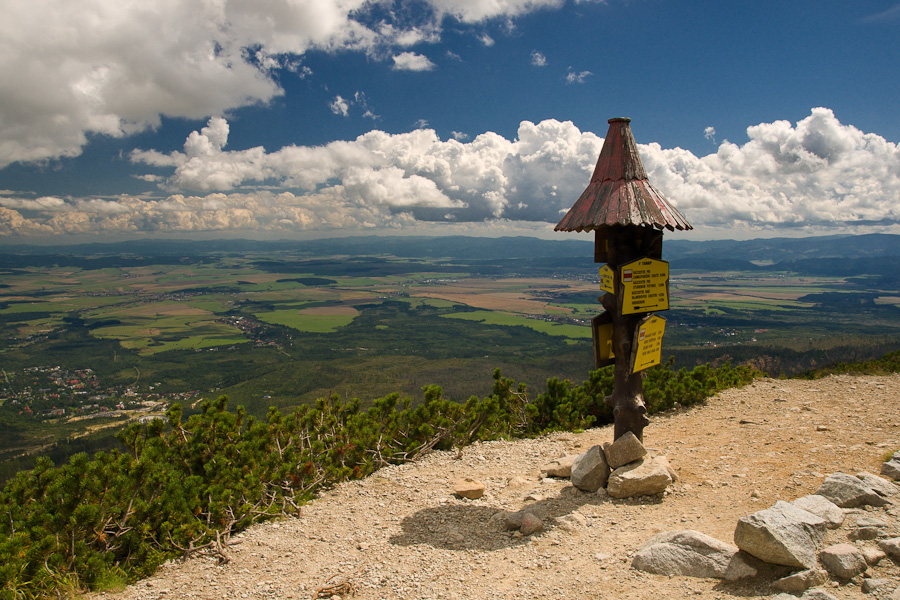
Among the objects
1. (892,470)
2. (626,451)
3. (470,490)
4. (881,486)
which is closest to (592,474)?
(626,451)

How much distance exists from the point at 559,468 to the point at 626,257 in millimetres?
4474

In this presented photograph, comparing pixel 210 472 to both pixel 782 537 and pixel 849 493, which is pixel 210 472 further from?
pixel 849 493

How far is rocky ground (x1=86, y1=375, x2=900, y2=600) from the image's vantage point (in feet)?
18.4

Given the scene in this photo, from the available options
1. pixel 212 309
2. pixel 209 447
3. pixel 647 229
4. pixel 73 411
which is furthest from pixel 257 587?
pixel 212 309

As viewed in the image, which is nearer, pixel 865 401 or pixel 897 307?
pixel 865 401

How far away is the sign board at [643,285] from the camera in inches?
322

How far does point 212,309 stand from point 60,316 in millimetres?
52616

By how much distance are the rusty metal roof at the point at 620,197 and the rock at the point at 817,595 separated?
534 centimetres

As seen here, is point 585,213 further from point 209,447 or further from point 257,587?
point 209,447

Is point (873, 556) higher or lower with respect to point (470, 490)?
higher

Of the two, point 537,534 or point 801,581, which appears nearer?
point 801,581

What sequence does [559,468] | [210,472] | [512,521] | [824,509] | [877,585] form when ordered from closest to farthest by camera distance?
[877,585] < [824,509] < [512,521] < [210,472] < [559,468]

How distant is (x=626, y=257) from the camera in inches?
330

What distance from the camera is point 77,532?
5914mm
